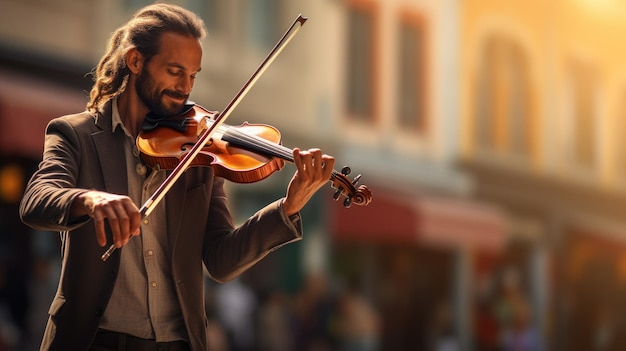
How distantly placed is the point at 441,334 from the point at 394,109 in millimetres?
2954

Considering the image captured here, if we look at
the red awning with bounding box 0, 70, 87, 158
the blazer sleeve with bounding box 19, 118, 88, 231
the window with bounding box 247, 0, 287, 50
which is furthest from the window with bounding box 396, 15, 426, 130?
the blazer sleeve with bounding box 19, 118, 88, 231

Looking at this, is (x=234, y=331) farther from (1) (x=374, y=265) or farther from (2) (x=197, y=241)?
(2) (x=197, y=241)

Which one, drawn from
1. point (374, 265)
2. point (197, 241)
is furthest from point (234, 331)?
point (197, 241)

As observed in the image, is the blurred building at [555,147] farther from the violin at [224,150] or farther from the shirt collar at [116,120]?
the shirt collar at [116,120]

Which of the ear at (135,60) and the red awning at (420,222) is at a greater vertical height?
the ear at (135,60)

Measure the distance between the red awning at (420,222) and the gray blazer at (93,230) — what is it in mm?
10930

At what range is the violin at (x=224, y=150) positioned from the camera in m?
2.64

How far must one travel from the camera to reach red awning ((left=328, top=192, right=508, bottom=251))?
14.1 metres

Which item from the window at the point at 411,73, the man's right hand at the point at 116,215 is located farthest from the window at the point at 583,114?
A: the man's right hand at the point at 116,215

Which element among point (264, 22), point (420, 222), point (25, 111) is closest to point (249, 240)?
point (25, 111)

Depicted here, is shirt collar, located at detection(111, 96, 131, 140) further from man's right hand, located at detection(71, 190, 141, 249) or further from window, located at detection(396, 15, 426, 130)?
window, located at detection(396, 15, 426, 130)

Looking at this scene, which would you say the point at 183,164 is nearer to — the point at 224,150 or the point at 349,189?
the point at 224,150

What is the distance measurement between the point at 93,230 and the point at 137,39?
0.44m

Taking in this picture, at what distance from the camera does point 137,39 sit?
106 inches
